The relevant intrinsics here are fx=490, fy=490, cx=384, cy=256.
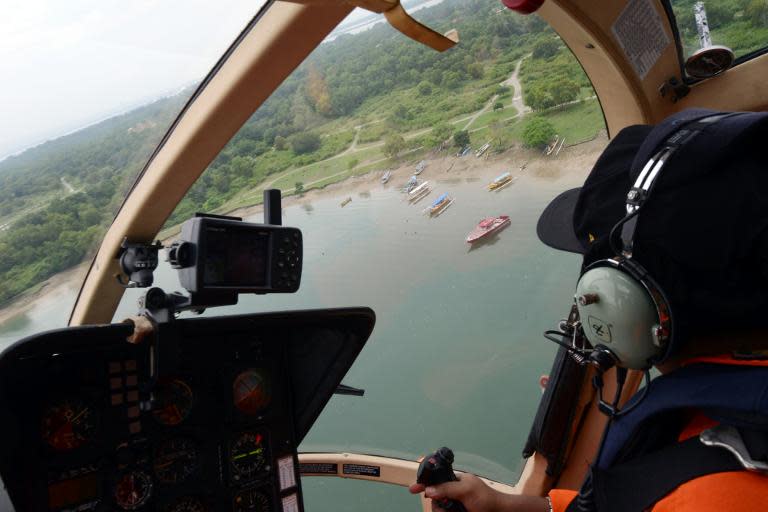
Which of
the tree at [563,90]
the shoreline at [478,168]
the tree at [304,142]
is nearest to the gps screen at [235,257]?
the tree at [304,142]

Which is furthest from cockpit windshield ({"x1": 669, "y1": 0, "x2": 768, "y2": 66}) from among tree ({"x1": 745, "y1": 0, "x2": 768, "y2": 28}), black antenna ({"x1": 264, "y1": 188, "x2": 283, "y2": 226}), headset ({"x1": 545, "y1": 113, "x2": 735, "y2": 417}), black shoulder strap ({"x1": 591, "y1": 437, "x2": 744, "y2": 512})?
black shoulder strap ({"x1": 591, "y1": 437, "x2": 744, "y2": 512})

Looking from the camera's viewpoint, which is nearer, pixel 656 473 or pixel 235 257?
pixel 656 473

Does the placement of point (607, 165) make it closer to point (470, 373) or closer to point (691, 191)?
point (691, 191)

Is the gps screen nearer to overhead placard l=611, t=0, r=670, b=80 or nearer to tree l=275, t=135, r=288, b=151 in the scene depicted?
tree l=275, t=135, r=288, b=151

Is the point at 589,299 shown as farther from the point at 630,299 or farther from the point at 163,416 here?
the point at 163,416

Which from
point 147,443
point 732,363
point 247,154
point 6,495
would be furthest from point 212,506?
point 732,363

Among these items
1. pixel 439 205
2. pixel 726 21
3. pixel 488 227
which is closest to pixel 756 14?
pixel 726 21
